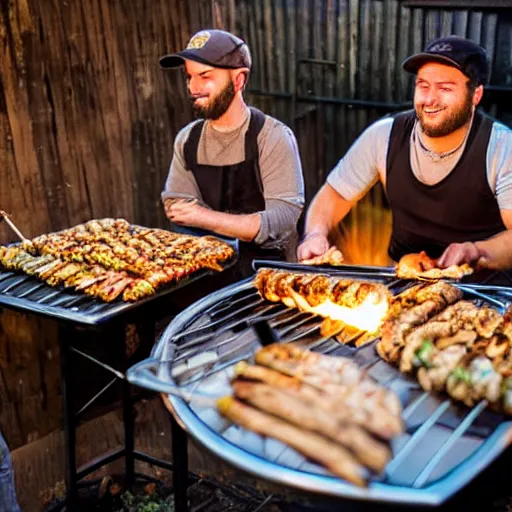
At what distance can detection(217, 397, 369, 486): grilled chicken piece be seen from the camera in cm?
238

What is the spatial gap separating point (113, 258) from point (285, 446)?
294 cm

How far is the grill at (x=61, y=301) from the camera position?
14.7 ft

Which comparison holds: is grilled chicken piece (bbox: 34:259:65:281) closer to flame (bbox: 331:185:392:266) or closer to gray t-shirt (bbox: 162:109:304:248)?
gray t-shirt (bbox: 162:109:304:248)

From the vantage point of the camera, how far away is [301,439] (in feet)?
8.23

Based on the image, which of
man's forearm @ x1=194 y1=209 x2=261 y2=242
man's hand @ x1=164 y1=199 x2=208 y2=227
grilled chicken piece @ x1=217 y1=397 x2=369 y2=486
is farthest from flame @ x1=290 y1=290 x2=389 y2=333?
man's hand @ x1=164 y1=199 x2=208 y2=227

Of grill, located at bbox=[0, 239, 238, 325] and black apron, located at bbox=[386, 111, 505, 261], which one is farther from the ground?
black apron, located at bbox=[386, 111, 505, 261]

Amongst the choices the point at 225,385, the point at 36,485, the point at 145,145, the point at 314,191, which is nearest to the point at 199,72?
the point at 145,145

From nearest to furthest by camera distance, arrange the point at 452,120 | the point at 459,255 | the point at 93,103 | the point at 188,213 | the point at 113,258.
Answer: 1. the point at 459,255
2. the point at 452,120
3. the point at 113,258
4. the point at 188,213
5. the point at 93,103

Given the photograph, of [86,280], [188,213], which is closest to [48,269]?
[86,280]

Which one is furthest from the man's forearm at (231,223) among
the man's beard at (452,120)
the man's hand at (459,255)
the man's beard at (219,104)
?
the man's hand at (459,255)

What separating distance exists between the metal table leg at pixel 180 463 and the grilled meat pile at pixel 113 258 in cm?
110

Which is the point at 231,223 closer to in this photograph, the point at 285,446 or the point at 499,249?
the point at 499,249

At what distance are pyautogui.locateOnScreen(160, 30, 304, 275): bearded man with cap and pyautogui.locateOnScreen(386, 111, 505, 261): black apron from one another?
2.94ft

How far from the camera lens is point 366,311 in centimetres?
400
